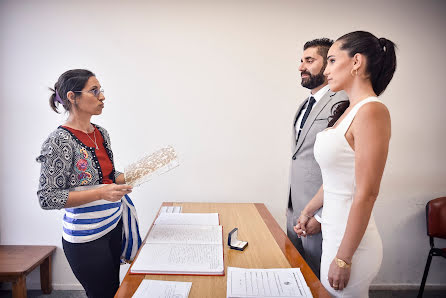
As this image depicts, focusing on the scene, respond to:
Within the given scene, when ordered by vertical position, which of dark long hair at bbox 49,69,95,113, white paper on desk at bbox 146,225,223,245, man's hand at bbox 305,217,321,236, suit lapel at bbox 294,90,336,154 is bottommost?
white paper on desk at bbox 146,225,223,245

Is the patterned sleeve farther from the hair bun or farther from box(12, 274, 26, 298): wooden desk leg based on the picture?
the hair bun

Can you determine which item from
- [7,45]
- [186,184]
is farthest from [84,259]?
[7,45]

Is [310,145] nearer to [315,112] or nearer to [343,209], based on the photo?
[315,112]

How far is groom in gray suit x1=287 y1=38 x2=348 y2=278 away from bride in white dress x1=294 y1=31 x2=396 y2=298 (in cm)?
30

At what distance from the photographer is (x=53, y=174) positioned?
1.35 metres

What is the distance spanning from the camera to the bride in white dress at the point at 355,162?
1043 millimetres

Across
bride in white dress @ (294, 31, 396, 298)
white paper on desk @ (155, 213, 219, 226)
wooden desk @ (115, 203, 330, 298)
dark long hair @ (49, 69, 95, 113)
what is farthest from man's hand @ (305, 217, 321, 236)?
dark long hair @ (49, 69, 95, 113)

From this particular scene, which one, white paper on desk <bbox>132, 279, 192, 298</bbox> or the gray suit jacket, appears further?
the gray suit jacket

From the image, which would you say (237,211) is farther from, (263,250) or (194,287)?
(194,287)

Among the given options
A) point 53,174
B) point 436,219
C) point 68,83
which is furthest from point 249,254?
point 436,219

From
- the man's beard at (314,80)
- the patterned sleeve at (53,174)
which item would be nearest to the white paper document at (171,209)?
the patterned sleeve at (53,174)

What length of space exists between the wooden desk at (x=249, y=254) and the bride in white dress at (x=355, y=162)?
0.14 m

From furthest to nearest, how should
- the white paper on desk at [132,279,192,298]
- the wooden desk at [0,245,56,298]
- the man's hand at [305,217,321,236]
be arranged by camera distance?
1. the wooden desk at [0,245,56,298]
2. the man's hand at [305,217,321,236]
3. the white paper on desk at [132,279,192,298]

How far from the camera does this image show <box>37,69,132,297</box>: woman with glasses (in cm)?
136
